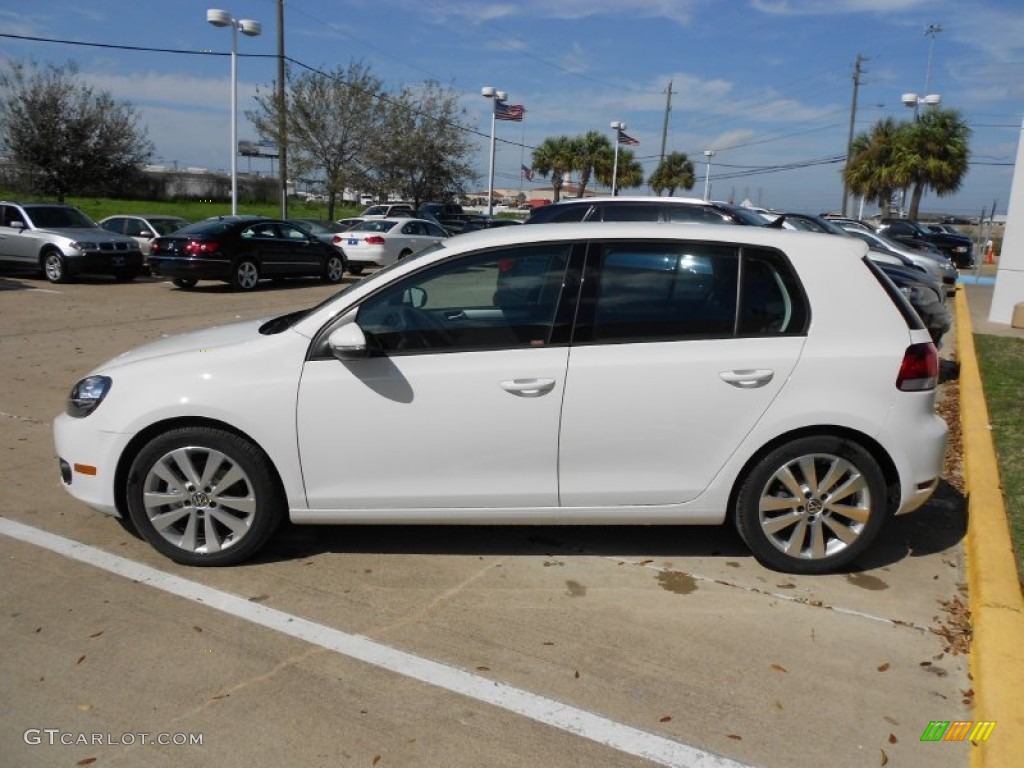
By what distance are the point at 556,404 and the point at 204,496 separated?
1.78m

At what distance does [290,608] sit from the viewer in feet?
12.6

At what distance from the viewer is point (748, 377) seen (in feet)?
13.1

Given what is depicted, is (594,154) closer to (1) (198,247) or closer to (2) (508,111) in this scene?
(2) (508,111)

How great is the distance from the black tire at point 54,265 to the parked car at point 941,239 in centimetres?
2418

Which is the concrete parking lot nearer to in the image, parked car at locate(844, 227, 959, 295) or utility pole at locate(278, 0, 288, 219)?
parked car at locate(844, 227, 959, 295)

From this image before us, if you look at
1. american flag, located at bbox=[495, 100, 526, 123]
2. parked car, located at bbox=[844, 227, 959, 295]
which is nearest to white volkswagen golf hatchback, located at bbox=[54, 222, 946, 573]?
parked car, located at bbox=[844, 227, 959, 295]

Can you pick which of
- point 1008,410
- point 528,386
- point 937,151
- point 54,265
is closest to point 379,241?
point 54,265

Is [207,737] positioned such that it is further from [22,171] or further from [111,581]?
[22,171]

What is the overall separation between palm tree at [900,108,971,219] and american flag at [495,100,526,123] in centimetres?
1831

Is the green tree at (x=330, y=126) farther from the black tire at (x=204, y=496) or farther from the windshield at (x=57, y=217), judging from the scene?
the black tire at (x=204, y=496)

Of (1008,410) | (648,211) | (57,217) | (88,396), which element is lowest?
(1008,410)

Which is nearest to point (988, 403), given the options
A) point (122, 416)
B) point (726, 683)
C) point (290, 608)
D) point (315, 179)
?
point (726, 683)

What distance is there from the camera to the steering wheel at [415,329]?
404cm

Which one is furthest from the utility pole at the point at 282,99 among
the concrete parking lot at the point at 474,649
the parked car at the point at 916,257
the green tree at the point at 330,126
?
the concrete parking lot at the point at 474,649
